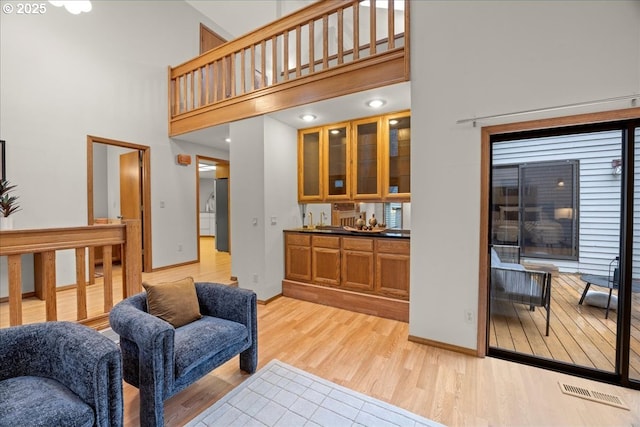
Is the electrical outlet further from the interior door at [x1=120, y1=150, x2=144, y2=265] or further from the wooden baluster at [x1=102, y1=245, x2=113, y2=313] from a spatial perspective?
the interior door at [x1=120, y1=150, x2=144, y2=265]

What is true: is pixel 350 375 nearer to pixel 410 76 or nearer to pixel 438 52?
pixel 410 76

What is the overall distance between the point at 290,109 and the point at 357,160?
1.11 meters

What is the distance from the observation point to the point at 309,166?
160 inches

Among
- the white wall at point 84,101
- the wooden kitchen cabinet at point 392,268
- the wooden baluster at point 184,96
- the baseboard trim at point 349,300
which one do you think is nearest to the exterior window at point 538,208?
the wooden kitchen cabinet at point 392,268

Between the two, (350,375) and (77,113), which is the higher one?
(77,113)

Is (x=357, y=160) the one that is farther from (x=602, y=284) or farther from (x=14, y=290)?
(x=14, y=290)

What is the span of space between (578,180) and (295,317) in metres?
2.95

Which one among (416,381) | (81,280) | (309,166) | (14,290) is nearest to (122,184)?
(81,280)

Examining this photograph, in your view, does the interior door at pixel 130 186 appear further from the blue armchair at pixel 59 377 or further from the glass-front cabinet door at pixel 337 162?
the blue armchair at pixel 59 377

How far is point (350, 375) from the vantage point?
2.07 meters

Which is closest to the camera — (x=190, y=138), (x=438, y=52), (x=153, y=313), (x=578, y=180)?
(x=153, y=313)

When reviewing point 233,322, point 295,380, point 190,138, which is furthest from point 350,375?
point 190,138

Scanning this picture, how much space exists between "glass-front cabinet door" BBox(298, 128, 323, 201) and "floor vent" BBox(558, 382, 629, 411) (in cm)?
308

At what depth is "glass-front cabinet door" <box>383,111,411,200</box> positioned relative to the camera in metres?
3.32
